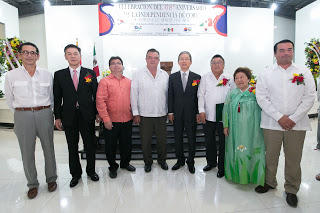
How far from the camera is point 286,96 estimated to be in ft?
6.28

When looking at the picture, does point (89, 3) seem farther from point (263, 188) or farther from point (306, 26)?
point (263, 188)

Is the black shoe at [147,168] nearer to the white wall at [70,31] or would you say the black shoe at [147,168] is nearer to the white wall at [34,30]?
the white wall at [70,31]

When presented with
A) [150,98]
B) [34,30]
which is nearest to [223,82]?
[150,98]

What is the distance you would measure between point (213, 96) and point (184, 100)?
39 centimetres

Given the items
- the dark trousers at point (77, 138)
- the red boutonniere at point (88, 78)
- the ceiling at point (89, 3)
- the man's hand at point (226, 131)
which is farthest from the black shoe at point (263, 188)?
the ceiling at point (89, 3)

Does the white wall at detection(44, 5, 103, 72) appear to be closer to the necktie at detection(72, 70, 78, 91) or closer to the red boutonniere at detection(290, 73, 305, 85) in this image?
the necktie at detection(72, 70, 78, 91)

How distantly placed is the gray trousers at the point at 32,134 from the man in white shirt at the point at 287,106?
2376 millimetres

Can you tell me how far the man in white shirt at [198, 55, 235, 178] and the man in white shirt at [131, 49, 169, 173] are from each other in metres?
0.53

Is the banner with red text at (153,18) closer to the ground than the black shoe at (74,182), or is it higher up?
higher up

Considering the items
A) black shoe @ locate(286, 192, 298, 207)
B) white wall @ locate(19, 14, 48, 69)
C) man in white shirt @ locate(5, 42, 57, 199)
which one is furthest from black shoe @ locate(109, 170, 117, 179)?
white wall @ locate(19, 14, 48, 69)

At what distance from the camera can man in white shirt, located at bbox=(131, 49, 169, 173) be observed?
2.69 meters

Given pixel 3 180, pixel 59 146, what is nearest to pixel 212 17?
pixel 59 146

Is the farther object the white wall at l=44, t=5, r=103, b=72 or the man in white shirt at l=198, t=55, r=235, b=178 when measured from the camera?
the white wall at l=44, t=5, r=103, b=72

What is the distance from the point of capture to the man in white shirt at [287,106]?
6.18 feet
